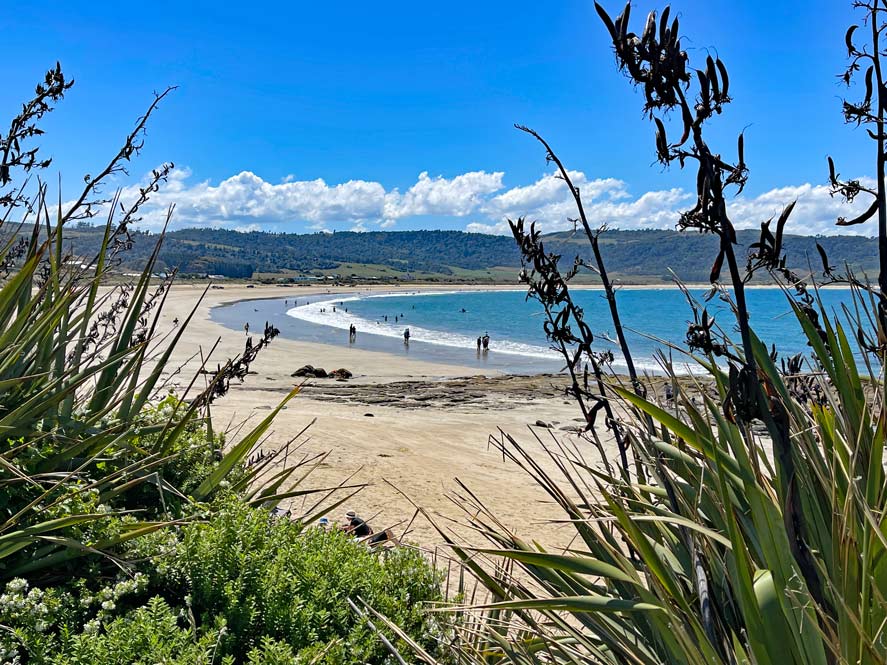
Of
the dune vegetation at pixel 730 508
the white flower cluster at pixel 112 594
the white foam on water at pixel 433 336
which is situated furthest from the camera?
the white foam on water at pixel 433 336

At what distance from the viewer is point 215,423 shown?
30.5 ft

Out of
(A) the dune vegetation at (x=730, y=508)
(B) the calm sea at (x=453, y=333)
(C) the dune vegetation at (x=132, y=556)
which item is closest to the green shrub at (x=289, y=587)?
(C) the dune vegetation at (x=132, y=556)

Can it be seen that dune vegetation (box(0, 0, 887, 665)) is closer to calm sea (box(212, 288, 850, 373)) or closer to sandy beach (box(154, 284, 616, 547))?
sandy beach (box(154, 284, 616, 547))

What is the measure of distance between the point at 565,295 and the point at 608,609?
986 millimetres

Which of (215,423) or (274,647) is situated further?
(215,423)

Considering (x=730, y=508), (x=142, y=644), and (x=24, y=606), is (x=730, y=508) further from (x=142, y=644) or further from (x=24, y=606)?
(x=24, y=606)

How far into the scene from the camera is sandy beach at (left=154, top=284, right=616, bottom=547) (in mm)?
7129

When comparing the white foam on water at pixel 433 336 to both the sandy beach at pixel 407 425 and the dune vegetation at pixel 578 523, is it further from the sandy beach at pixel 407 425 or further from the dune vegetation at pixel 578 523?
the dune vegetation at pixel 578 523

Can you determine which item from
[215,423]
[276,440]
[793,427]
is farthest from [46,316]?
[215,423]

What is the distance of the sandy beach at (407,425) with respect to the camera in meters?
7.13

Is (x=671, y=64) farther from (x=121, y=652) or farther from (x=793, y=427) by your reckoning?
(x=121, y=652)

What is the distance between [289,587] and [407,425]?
35.4 feet

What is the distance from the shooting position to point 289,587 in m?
2.72

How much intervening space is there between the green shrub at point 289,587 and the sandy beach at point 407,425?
17.0 inches
